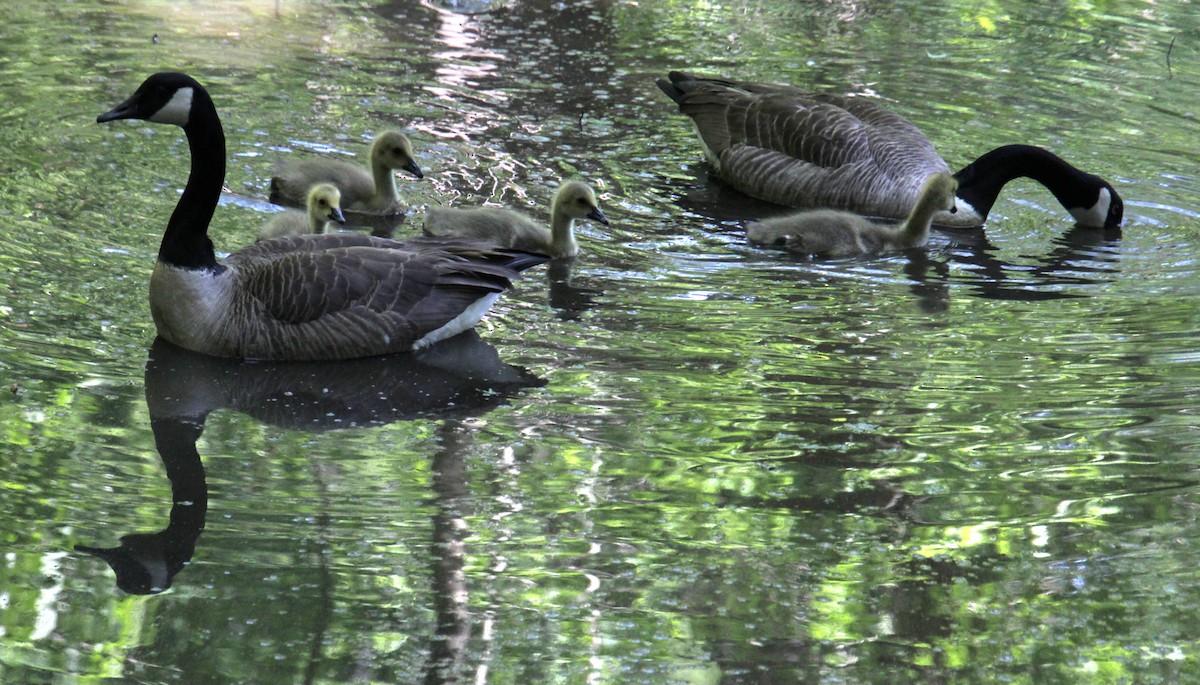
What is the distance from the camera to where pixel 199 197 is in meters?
7.51

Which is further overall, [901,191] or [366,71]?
[366,71]

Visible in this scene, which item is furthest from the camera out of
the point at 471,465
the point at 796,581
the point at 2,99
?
the point at 2,99

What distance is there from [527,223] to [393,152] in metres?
1.02

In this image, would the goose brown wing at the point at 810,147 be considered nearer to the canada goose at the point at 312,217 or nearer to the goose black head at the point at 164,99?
the canada goose at the point at 312,217

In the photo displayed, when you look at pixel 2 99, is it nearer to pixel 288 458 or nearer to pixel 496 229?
→ pixel 496 229

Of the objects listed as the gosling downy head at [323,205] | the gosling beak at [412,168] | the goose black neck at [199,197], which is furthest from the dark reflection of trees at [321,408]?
the gosling beak at [412,168]

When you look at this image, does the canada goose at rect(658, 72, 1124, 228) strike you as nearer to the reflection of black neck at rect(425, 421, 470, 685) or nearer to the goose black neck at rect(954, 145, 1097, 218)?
the goose black neck at rect(954, 145, 1097, 218)

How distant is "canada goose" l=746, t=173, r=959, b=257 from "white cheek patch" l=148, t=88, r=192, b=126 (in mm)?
3665

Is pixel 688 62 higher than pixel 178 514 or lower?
higher

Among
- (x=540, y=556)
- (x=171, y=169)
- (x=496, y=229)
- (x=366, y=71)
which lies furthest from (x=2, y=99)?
(x=540, y=556)

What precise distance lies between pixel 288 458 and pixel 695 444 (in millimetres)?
1731

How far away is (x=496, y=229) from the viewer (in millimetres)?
9039

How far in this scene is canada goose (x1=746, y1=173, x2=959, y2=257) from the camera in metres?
9.33

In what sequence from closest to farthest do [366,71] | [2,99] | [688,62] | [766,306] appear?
[766,306], [2,99], [366,71], [688,62]
